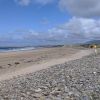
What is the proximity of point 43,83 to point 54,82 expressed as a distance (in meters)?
0.50

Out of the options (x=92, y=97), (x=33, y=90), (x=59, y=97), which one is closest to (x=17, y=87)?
(x=33, y=90)

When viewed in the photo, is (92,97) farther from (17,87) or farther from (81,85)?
(17,87)

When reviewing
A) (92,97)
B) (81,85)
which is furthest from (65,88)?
(92,97)

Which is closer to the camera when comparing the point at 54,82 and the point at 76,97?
the point at 76,97

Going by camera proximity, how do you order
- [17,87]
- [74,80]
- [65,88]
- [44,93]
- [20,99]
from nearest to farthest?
[20,99] < [44,93] < [65,88] < [17,87] < [74,80]

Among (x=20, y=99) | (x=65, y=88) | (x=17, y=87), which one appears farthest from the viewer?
(x=17, y=87)

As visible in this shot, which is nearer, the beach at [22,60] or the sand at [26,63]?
the sand at [26,63]

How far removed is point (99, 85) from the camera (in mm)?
11883

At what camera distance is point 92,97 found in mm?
10062

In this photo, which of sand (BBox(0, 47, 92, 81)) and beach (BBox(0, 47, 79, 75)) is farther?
beach (BBox(0, 47, 79, 75))

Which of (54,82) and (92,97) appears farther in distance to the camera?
(54,82)

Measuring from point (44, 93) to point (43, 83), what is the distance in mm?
2324

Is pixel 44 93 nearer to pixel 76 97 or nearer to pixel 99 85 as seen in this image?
pixel 76 97

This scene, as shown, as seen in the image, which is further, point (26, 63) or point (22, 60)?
point (22, 60)
